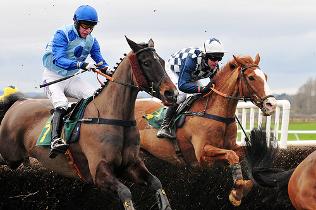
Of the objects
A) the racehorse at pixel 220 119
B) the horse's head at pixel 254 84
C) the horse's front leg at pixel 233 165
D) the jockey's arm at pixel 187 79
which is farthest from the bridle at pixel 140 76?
the jockey's arm at pixel 187 79

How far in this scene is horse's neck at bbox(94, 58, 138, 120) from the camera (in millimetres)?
5949

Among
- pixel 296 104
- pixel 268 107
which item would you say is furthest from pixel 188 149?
pixel 296 104

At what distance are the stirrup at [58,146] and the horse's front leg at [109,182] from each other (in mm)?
578

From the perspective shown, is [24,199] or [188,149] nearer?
[24,199]

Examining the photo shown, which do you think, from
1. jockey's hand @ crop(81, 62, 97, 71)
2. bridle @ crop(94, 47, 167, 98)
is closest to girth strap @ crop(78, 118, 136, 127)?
bridle @ crop(94, 47, 167, 98)

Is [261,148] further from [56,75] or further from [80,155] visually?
[56,75]

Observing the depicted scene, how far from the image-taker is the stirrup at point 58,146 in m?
6.20

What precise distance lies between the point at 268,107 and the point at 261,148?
1.02 m

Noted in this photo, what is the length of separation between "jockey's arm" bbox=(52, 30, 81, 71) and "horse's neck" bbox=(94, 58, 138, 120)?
0.41 metres

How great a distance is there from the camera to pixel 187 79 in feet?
25.2

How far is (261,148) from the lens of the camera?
6023mm

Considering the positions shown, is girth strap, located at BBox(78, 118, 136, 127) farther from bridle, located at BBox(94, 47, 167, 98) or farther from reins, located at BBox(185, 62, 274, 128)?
reins, located at BBox(185, 62, 274, 128)

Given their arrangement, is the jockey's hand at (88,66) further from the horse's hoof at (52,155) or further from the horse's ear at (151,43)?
the horse's hoof at (52,155)

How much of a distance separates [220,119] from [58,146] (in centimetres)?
197
